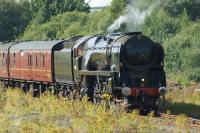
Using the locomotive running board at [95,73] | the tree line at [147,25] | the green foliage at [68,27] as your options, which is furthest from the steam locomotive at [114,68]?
the green foliage at [68,27]

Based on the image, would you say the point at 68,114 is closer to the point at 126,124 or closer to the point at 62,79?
the point at 126,124

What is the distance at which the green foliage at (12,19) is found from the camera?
227 feet

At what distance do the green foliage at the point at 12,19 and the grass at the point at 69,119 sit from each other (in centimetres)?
4917

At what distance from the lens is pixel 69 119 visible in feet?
53.9

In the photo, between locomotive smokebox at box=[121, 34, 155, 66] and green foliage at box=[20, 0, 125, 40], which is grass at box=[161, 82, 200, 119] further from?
green foliage at box=[20, 0, 125, 40]

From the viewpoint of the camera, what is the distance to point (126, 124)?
14289mm

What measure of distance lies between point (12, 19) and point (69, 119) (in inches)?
2232

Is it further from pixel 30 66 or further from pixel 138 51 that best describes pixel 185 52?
pixel 138 51

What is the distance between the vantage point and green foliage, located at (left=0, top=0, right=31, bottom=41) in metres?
69.2

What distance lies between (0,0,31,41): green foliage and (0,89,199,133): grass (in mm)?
49172

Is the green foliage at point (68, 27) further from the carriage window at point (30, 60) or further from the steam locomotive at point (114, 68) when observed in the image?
the steam locomotive at point (114, 68)

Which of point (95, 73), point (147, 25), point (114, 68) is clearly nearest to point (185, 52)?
point (147, 25)

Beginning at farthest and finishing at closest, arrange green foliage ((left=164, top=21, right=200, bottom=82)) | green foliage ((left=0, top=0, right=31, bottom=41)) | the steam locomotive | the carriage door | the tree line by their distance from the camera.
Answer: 1. green foliage ((left=0, top=0, right=31, bottom=41))
2. the tree line
3. green foliage ((left=164, top=21, right=200, bottom=82))
4. the carriage door
5. the steam locomotive

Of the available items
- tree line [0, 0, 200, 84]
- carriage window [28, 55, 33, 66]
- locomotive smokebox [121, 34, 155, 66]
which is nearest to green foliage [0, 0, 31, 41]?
tree line [0, 0, 200, 84]
